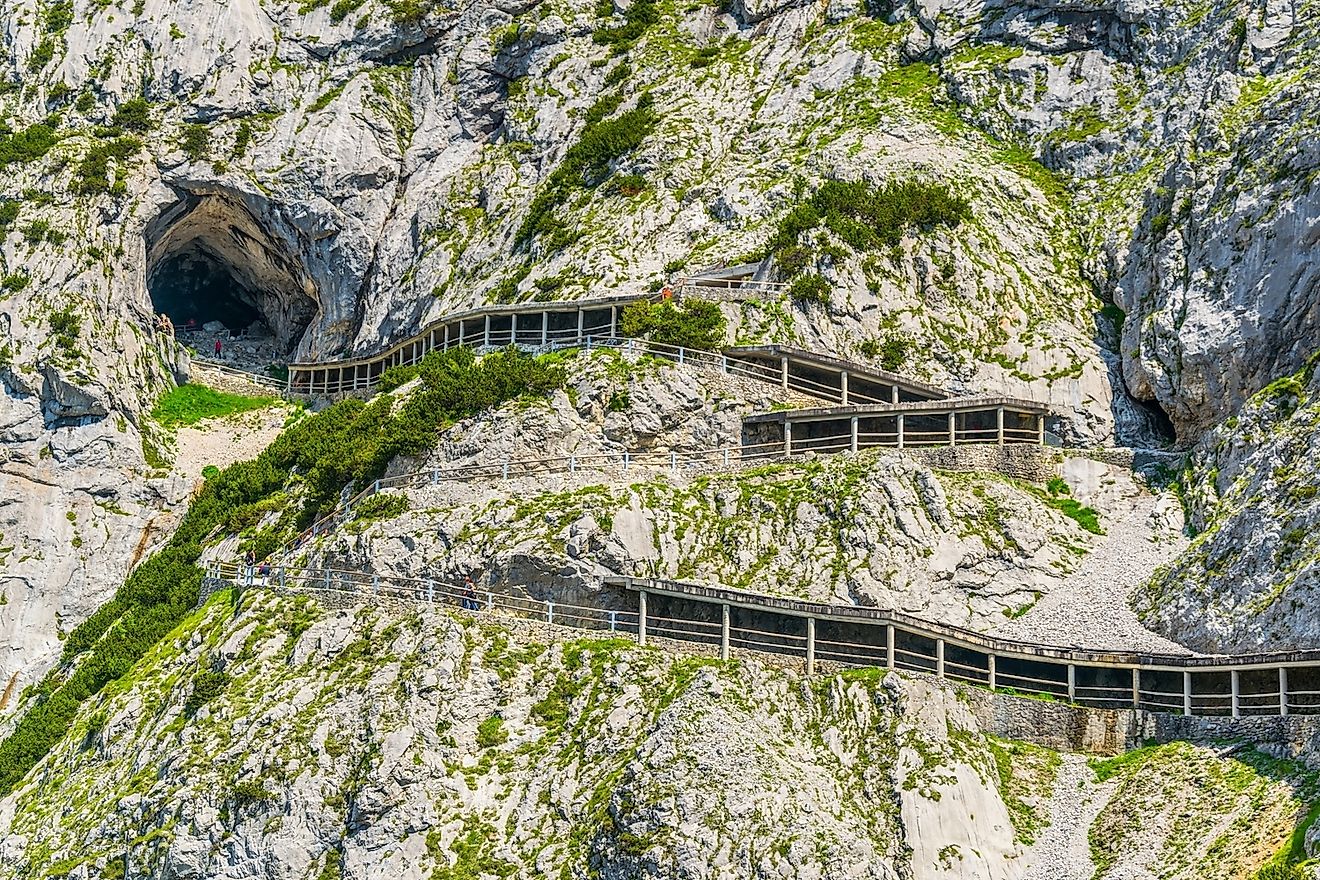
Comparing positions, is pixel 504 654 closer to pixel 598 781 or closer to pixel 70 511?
pixel 598 781

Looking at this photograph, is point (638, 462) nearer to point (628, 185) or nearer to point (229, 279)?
point (628, 185)

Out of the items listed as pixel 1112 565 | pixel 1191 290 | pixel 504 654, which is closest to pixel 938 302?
pixel 1191 290

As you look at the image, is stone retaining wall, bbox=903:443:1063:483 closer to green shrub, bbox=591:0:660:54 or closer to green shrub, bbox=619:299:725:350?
green shrub, bbox=619:299:725:350

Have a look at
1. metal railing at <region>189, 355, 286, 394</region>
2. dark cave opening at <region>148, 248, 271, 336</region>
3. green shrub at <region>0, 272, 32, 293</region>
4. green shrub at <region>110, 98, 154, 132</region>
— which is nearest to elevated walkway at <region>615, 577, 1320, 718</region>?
metal railing at <region>189, 355, 286, 394</region>

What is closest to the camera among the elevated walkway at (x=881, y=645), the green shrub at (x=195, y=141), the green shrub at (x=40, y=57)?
the elevated walkway at (x=881, y=645)

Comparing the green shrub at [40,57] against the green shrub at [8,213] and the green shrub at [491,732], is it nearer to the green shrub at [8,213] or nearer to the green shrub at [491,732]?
the green shrub at [8,213]

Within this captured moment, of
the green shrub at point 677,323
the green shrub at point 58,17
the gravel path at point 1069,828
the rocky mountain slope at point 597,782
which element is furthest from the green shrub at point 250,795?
the green shrub at point 58,17

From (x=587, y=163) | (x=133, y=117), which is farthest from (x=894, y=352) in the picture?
(x=133, y=117)
